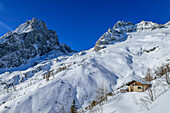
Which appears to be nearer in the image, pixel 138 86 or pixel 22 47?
pixel 138 86

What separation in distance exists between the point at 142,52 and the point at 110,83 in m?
61.4

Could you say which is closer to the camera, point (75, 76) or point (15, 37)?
point (75, 76)

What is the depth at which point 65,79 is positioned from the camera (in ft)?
175

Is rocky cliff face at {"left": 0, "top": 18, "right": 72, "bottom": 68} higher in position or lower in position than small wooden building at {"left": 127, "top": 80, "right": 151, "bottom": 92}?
higher

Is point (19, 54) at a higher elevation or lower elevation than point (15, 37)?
lower

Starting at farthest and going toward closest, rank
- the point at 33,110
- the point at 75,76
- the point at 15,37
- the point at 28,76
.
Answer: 1. the point at 15,37
2. the point at 28,76
3. the point at 75,76
4. the point at 33,110

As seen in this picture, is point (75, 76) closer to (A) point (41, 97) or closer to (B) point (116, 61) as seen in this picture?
(A) point (41, 97)

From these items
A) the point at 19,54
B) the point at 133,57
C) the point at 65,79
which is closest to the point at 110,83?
the point at 65,79

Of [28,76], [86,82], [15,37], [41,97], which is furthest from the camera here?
[15,37]

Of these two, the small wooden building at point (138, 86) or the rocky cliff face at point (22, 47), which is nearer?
the small wooden building at point (138, 86)

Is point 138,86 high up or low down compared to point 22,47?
down

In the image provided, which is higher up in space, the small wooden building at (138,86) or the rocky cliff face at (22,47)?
the rocky cliff face at (22,47)

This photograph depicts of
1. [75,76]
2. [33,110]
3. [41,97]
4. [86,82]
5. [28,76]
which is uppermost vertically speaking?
[28,76]

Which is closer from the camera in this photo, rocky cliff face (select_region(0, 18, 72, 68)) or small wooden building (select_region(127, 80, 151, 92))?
small wooden building (select_region(127, 80, 151, 92))
